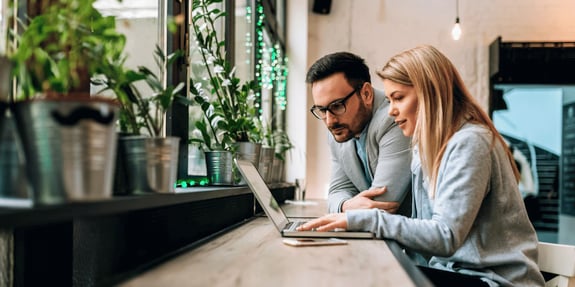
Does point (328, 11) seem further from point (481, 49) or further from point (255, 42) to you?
point (255, 42)

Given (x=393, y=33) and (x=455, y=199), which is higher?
(x=393, y=33)

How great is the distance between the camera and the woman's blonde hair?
1.60 m

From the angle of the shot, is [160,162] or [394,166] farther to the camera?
[394,166]

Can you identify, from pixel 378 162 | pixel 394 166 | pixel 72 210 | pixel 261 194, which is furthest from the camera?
pixel 378 162

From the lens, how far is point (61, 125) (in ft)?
2.64

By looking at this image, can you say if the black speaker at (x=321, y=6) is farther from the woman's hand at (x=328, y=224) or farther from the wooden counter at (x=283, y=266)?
the wooden counter at (x=283, y=266)

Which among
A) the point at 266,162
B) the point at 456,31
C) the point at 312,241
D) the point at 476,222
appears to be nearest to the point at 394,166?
the point at 476,222

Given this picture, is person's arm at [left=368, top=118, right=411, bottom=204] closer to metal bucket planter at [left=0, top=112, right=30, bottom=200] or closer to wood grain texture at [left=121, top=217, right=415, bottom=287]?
wood grain texture at [left=121, top=217, right=415, bottom=287]

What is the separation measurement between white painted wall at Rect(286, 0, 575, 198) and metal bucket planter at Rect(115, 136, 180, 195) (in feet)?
14.2

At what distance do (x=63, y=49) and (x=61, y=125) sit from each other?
14.4 inches

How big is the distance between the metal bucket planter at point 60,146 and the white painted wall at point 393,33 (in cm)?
462

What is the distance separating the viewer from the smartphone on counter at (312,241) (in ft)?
4.84

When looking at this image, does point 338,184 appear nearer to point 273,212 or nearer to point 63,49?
point 273,212

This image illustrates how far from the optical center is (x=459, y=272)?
1546 millimetres
